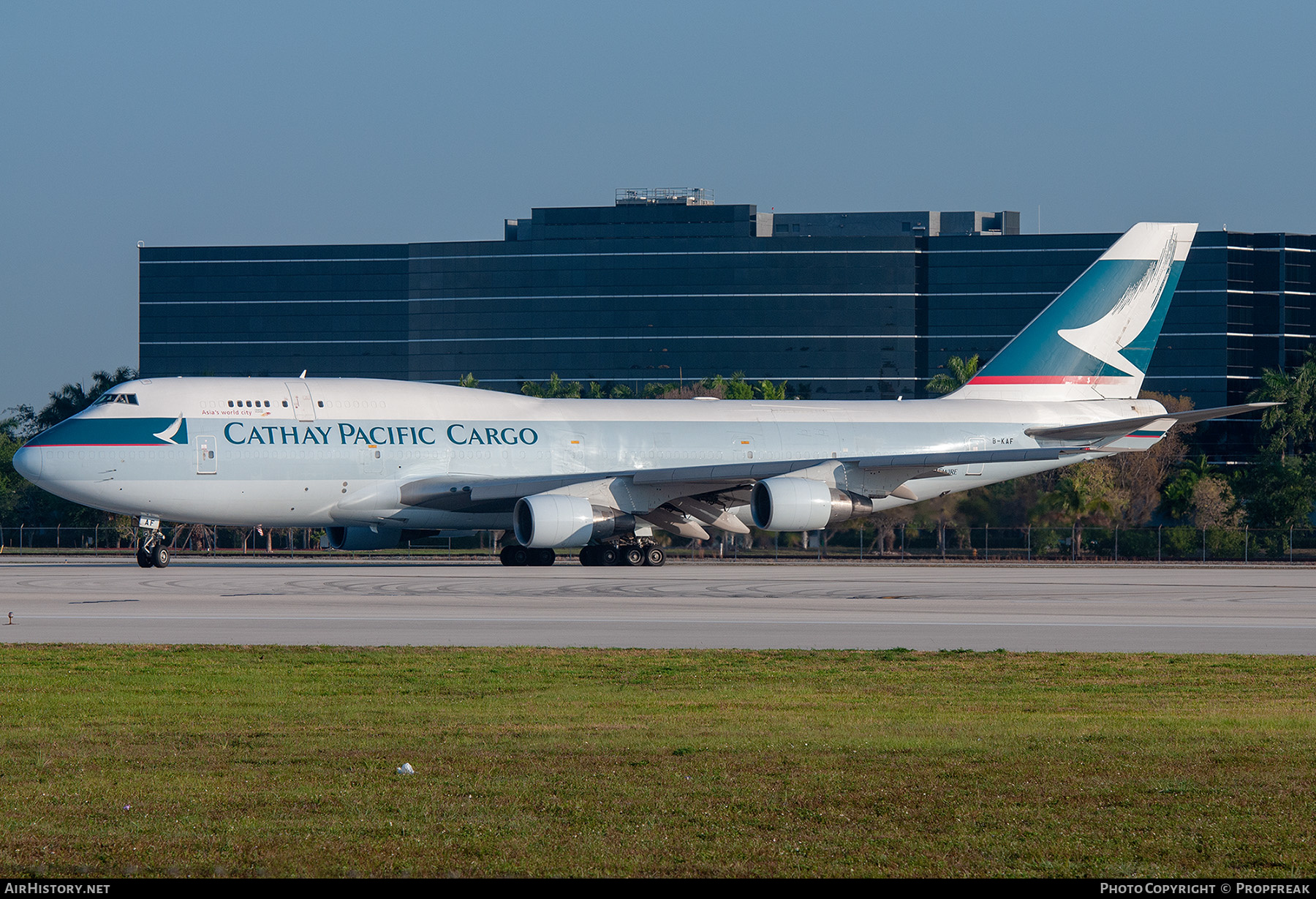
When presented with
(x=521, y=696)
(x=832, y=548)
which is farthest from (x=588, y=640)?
(x=832, y=548)

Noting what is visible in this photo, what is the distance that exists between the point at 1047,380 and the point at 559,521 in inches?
756

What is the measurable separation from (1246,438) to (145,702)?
141 meters

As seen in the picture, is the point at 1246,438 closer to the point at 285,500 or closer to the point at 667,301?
the point at 667,301

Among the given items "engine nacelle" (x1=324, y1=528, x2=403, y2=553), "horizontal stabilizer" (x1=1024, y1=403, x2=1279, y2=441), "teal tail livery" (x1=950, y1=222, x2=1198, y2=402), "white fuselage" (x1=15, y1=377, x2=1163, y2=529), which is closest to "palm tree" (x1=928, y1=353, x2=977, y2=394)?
"teal tail livery" (x1=950, y1=222, x2=1198, y2=402)

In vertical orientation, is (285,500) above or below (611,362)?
below

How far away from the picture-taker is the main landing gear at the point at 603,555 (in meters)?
42.8

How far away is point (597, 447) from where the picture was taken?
44531 mm

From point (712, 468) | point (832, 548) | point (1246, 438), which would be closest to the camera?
point (712, 468)

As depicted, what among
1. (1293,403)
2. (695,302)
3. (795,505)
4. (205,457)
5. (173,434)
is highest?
(695,302)

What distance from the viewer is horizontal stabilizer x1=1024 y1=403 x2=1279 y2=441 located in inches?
1716

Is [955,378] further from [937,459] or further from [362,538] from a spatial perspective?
[362,538]

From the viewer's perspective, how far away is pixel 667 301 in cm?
15638

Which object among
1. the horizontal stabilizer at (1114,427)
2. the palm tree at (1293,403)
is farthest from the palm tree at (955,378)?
the horizontal stabilizer at (1114,427)

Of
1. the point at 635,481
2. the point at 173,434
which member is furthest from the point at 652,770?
the point at 173,434
